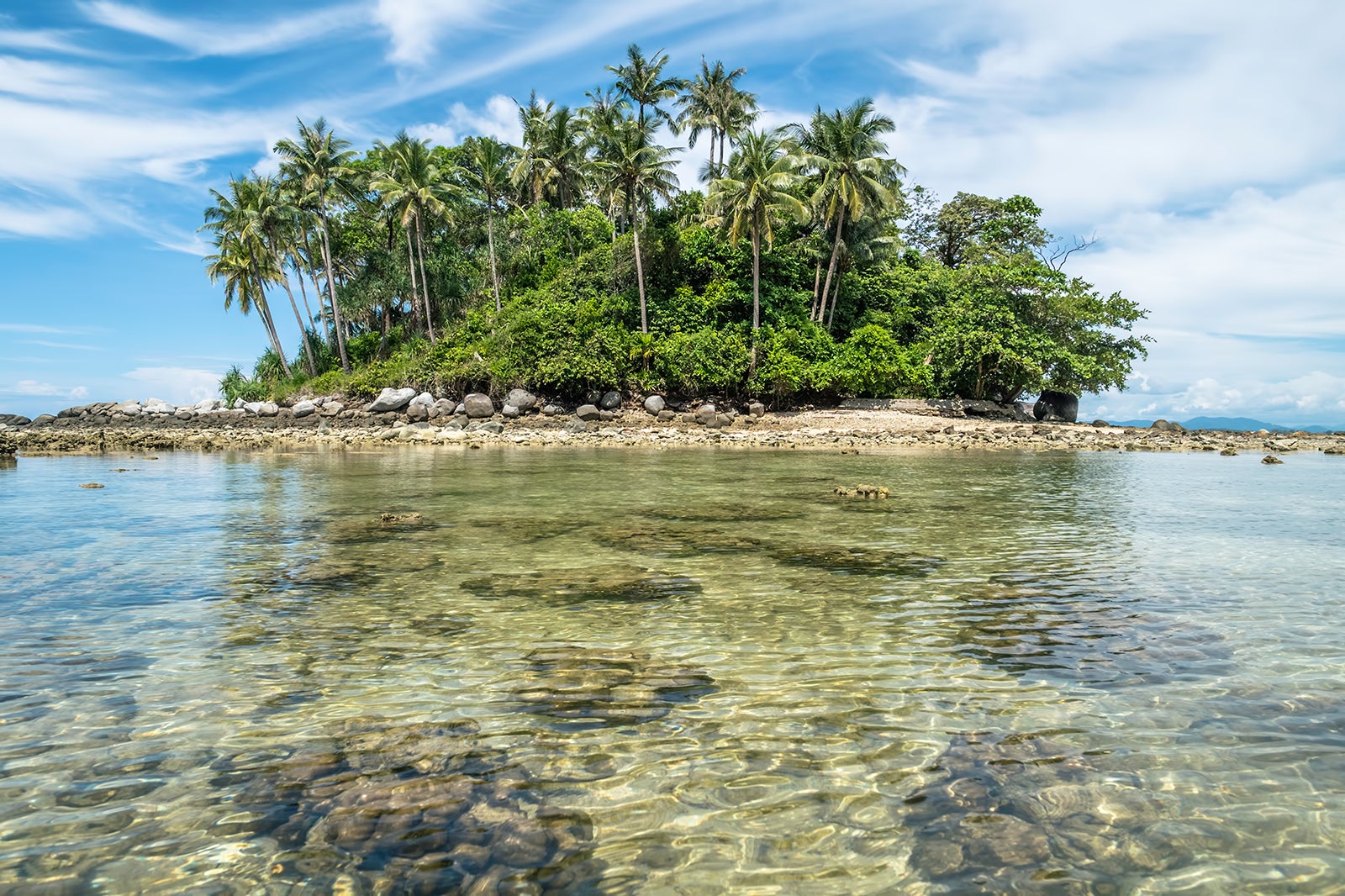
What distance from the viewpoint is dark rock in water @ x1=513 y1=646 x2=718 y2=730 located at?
4234 millimetres

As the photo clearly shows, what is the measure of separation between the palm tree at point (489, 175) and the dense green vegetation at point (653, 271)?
0.26 metres

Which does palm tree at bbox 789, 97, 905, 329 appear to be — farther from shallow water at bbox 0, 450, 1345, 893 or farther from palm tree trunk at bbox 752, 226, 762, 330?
shallow water at bbox 0, 450, 1345, 893

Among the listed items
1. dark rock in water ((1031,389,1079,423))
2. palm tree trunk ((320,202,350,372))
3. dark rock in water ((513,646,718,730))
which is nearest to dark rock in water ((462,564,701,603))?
dark rock in water ((513,646,718,730))

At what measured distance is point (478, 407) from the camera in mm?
40625

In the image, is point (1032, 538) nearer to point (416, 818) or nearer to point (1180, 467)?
point (416, 818)

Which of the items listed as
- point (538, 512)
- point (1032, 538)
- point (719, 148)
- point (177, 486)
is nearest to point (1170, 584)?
point (1032, 538)

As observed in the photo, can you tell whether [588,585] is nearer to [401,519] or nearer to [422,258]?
[401,519]

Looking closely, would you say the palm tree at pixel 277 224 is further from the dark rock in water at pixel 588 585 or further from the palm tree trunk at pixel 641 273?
the dark rock in water at pixel 588 585

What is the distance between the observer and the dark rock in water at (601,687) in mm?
4234

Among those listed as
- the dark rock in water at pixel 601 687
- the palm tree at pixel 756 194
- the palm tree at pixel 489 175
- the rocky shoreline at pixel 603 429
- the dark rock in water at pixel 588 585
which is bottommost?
the dark rock in water at pixel 601 687

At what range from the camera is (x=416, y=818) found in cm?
309

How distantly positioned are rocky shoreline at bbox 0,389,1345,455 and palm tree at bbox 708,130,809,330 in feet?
22.8

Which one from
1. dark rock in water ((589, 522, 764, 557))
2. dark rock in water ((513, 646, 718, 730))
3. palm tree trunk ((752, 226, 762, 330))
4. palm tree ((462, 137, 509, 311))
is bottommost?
dark rock in water ((513, 646, 718, 730))

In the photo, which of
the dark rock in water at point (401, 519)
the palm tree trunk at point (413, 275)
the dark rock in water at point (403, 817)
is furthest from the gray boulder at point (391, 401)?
the dark rock in water at point (403, 817)
